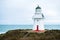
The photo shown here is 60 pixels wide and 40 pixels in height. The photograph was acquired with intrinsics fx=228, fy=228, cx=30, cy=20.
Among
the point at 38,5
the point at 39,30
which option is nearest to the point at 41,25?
the point at 39,30

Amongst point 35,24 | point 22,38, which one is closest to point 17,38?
point 22,38

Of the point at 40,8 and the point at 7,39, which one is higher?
the point at 40,8

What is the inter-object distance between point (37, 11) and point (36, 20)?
1.38 m

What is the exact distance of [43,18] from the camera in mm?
31438

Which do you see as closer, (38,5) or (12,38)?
(12,38)

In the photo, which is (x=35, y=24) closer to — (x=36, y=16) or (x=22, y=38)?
(x=36, y=16)

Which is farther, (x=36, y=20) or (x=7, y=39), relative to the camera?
(x=36, y=20)

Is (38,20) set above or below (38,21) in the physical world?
above

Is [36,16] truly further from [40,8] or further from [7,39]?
[7,39]

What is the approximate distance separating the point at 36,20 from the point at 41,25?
0.96m

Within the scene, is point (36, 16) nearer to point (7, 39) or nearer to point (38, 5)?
point (38, 5)

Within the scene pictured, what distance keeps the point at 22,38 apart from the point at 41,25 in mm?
7384

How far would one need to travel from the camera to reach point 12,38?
2417 centimetres

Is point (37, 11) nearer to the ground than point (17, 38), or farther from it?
farther from it
